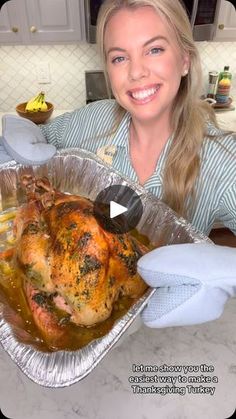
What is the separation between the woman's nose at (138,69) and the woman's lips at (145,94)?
0.03 m

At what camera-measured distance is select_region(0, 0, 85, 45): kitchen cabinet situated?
1.77 m

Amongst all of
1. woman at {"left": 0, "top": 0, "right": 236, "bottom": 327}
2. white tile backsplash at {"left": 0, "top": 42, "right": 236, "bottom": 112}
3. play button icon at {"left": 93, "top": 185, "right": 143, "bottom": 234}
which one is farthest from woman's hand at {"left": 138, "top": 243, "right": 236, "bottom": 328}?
white tile backsplash at {"left": 0, "top": 42, "right": 236, "bottom": 112}

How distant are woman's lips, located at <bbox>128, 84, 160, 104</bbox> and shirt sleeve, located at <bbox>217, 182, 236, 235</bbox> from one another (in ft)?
1.06

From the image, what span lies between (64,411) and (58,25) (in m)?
A: 1.83

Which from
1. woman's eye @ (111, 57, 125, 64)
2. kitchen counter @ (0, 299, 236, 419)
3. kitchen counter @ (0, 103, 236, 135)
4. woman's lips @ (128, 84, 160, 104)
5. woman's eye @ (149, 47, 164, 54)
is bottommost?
kitchen counter @ (0, 103, 236, 135)

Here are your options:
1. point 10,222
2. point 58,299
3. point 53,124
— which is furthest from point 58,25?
point 58,299

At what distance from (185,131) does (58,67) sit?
1.50 meters

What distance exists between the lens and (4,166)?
1.03 metres

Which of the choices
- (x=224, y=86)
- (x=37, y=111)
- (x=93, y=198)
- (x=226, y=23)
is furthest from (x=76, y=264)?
(x=224, y=86)

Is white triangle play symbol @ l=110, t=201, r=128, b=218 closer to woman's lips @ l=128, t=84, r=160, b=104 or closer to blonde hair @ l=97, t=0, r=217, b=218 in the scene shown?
blonde hair @ l=97, t=0, r=217, b=218

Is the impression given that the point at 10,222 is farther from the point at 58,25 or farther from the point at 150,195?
the point at 58,25

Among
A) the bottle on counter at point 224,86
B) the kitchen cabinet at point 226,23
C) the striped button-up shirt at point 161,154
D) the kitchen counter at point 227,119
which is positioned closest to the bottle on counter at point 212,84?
the bottle on counter at point 224,86

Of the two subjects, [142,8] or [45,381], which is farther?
[142,8]

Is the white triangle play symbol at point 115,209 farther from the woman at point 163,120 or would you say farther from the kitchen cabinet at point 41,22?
the kitchen cabinet at point 41,22
